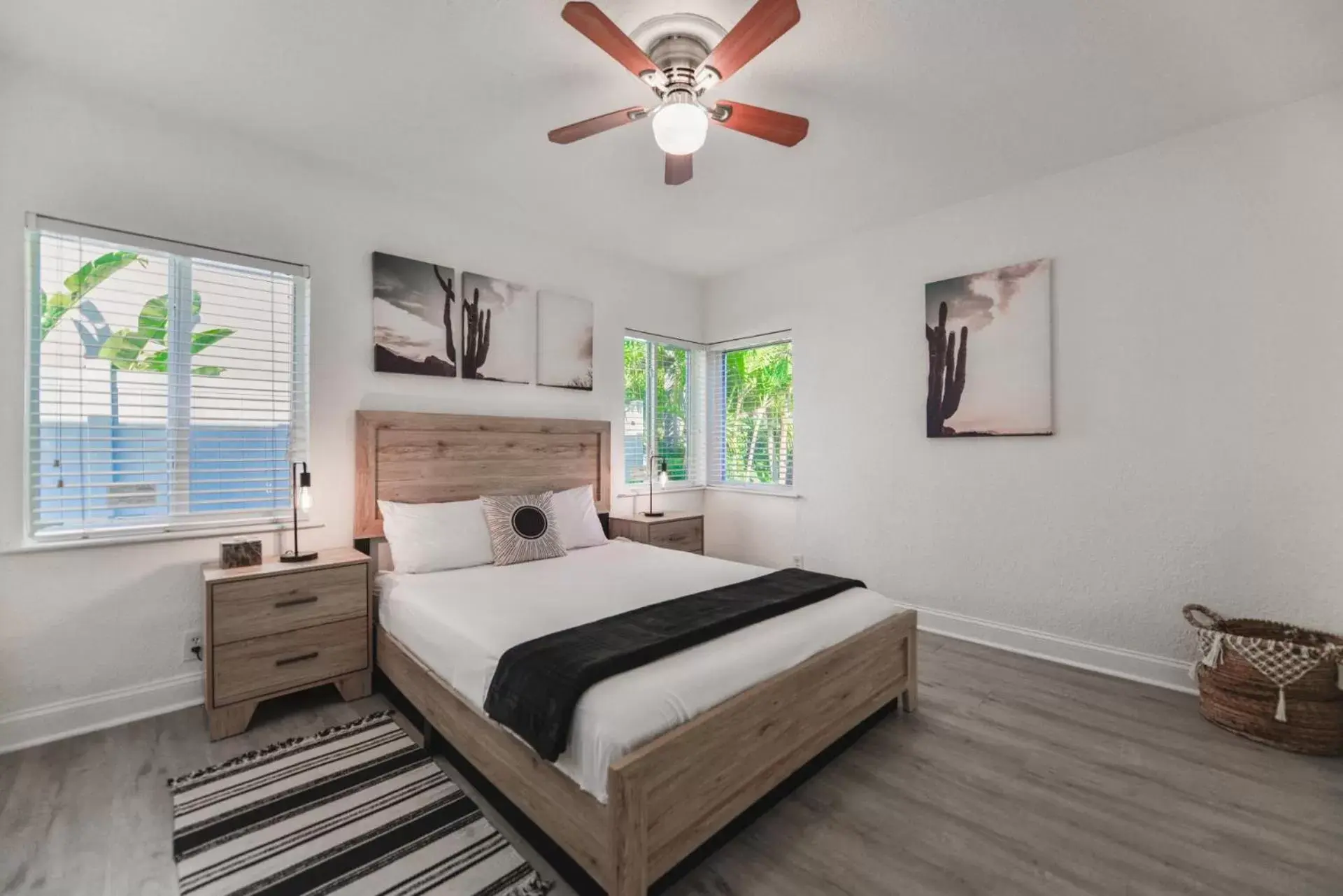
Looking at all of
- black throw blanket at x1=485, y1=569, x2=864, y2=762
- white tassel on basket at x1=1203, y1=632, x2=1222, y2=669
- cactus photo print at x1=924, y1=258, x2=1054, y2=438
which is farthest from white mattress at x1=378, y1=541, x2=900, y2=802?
cactus photo print at x1=924, y1=258, x2=1054, y2=438

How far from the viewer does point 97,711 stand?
2.36 m

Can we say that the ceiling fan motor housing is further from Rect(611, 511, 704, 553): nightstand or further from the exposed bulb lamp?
Rect(611, 511, 704, 553): nightstand

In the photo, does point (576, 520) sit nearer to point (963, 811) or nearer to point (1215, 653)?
point (963, 811)

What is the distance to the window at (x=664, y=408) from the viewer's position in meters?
4.54

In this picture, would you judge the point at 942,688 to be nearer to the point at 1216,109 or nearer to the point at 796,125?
the point at 796,125

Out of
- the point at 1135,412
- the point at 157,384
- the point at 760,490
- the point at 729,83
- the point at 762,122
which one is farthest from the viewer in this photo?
the point at 760,490

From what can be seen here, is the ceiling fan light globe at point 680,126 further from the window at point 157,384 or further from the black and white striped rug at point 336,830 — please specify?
the black and white striped rug at point 336,830

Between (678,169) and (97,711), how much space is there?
327cm

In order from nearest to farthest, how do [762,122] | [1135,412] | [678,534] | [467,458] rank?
[762,122] < [1135,412] < [467,458] < [678,534]

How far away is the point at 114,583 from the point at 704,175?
330 centimetres

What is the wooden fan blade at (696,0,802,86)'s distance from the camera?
1571mm

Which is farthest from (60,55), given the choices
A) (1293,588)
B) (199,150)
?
(1293,588)

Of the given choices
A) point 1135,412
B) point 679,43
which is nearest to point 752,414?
point 1135,412

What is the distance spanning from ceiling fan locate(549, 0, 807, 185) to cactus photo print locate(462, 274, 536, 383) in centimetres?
152
